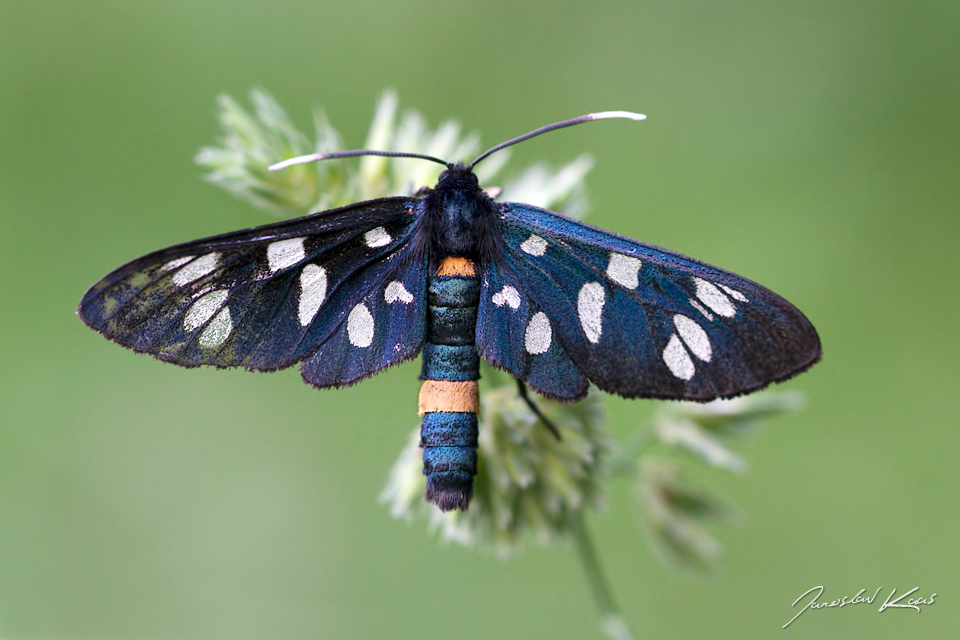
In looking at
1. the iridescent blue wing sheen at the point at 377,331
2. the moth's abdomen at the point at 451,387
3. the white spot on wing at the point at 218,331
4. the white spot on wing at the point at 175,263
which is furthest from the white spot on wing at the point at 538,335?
the white spot on wing at the point at 175,263

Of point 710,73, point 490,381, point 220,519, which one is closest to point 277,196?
point 490,381

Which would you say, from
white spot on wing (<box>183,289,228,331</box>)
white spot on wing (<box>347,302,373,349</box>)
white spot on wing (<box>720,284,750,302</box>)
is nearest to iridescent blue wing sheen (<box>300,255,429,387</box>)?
white spot on wing (<box>347,302,373,349</box>)

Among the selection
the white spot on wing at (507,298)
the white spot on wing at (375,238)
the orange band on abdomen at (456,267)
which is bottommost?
the white spot on wing at (507,298)

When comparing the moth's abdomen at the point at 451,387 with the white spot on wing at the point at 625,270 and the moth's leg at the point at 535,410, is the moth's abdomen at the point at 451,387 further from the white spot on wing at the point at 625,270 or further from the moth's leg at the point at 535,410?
the white spot on wing at the point at 625,270

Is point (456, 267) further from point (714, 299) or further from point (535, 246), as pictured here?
point (714, 299)

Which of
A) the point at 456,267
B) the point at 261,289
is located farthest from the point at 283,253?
the point at 456,267

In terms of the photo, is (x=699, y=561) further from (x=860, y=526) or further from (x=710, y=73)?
(x=710, y=73)

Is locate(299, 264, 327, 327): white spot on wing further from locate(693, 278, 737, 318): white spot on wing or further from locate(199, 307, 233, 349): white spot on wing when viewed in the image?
locate(693, 278, 737, 318): white spot on wing

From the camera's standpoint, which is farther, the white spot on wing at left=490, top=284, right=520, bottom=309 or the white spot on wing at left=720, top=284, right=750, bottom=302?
the white spot on wing at left=490, top=284, right=520, bottom=309
